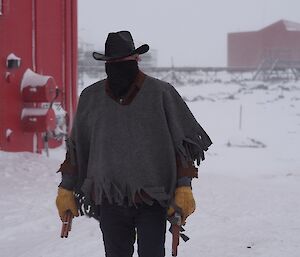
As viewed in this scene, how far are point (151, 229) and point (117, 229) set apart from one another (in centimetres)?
18

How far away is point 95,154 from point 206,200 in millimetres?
3833

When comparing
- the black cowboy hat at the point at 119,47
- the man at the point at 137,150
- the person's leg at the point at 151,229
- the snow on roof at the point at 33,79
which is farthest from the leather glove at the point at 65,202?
the snow on roof at the point at 33,79

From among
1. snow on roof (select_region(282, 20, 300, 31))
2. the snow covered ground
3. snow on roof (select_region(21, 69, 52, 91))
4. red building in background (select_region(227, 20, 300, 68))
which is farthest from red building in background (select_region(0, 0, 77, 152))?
snow on roof (select_region(282, 20, 300, 31))

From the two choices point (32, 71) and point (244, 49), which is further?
point (244, 49)

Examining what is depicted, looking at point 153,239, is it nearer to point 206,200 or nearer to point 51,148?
point 206,200

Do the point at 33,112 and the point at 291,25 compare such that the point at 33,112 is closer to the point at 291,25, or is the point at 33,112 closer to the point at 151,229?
the point at 151,229

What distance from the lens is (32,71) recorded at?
28.0 feet

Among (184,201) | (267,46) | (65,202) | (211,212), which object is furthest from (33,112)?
(267,46)

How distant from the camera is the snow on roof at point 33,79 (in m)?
8.14

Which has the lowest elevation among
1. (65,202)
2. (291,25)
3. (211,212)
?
(211,212)

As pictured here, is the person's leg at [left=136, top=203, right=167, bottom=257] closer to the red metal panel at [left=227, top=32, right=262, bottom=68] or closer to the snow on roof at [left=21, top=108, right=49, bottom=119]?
the snow on roof at [left=21, top=108, right=49, bottom=119]

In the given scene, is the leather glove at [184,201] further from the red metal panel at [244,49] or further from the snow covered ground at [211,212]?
the red metal panel at [244,49]

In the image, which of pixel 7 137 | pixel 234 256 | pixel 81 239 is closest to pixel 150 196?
pixel 234 256

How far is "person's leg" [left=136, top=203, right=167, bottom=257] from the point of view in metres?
A: 2.58
